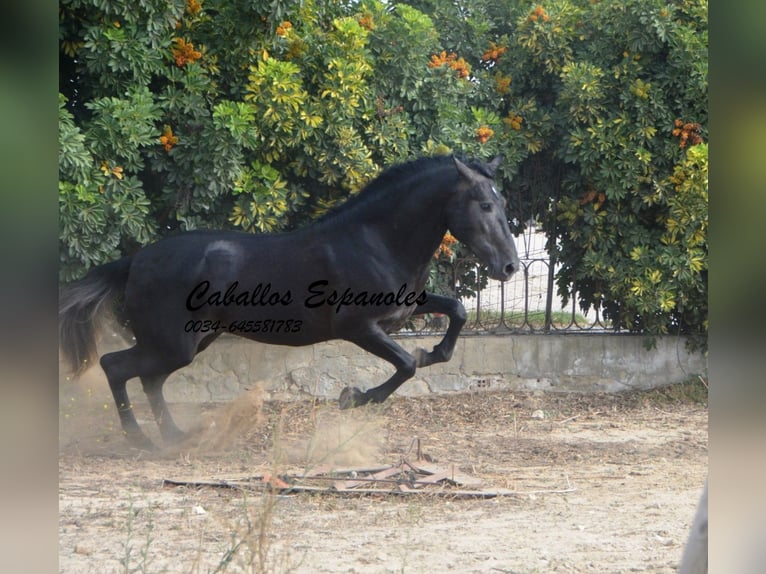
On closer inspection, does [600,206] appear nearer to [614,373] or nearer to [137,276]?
[614,373]

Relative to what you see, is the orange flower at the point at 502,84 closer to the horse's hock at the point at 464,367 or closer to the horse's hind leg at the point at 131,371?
the horse's hock at the point at 464,367

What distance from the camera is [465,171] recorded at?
5676 millimetres

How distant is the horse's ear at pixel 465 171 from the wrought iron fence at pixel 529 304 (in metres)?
2.17

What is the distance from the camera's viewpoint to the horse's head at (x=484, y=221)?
567 centimetres

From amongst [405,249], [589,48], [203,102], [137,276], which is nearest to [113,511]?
[137,276]

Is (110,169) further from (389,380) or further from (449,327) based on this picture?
(449,327)

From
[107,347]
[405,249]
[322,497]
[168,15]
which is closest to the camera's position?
[322,497]

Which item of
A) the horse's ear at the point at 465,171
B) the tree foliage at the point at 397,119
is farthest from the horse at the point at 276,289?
the tree foliage at the point at 397,119

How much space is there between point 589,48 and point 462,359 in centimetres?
270

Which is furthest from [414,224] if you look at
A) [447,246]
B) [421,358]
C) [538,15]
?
[538,15]

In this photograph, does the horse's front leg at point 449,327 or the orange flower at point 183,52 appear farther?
the orange flower at point 183,52

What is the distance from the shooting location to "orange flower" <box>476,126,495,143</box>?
724 cm

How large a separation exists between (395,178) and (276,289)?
1.04 meters

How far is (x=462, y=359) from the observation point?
7.66m
